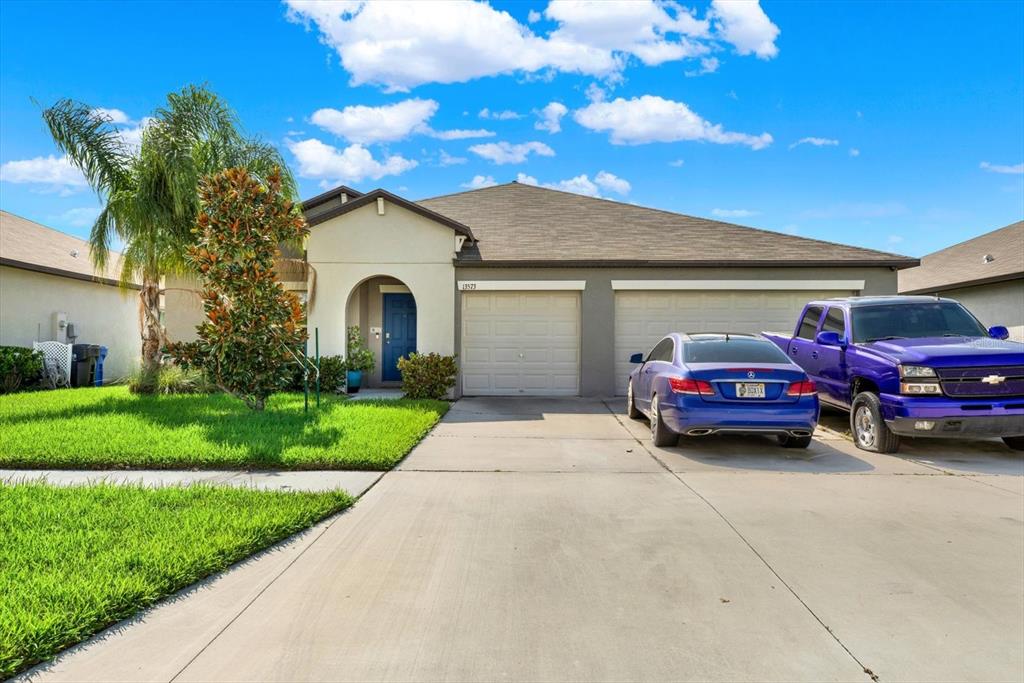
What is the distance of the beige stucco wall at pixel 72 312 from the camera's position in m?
15.4

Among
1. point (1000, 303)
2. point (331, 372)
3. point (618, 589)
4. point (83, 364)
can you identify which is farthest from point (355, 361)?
point (1000, 303)

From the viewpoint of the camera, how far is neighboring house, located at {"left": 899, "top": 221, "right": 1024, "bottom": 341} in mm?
16203

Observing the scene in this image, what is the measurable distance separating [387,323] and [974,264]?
58.6 feet

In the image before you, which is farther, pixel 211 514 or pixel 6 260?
pixel 6 260

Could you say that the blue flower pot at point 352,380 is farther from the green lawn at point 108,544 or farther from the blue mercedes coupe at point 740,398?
the blue mercedes coupe at point 740,398

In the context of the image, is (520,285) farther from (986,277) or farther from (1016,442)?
(986,277)

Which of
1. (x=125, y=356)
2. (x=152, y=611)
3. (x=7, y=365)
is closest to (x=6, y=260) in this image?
(x=7, y=365)

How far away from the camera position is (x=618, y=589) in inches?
147

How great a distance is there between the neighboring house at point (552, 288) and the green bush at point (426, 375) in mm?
842

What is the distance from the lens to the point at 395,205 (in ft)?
45.2

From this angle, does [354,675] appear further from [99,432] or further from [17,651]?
[99,432]

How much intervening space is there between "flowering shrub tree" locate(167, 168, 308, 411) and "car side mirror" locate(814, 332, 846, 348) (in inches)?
338

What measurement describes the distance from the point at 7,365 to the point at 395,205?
9694mm

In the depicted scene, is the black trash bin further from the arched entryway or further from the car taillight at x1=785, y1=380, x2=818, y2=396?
the car taillight at x1=785, y1=380, x2=818, y2=396
